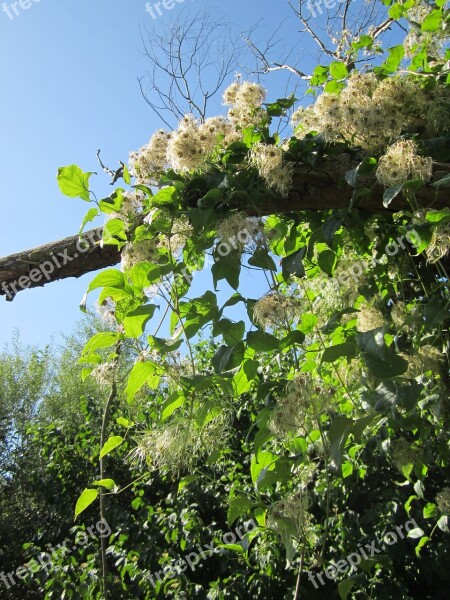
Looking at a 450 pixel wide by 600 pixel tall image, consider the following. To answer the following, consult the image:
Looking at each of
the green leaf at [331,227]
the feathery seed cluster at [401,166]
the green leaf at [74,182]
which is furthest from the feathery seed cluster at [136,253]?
the feathery seed cluster at [401,166]

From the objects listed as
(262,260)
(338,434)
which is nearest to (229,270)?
(262,260)

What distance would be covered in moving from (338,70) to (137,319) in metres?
0.77

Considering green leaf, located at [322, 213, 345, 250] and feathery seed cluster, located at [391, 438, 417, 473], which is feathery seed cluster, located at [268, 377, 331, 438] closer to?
green leaf, located at [322, 213, 345, 250]

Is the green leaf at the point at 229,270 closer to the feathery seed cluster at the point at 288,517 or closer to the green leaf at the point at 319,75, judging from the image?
the feathery seed cluster at the point at 288,517

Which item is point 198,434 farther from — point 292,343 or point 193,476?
point 292,343

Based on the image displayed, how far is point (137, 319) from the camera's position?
1.13 metres

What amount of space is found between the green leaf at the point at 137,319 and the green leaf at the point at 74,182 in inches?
10.3

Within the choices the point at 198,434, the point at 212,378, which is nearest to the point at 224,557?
the point at 198,434

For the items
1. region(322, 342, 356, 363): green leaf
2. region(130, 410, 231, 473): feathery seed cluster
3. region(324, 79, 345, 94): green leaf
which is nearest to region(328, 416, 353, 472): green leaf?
region(322, 342, 356, 363): green leaf

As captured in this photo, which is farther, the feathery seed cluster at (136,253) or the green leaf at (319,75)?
the green leaf at (319,75)

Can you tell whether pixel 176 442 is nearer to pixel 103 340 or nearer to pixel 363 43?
pixel 103 340

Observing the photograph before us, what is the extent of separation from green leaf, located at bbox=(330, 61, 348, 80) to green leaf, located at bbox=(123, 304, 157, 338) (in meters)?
0.72

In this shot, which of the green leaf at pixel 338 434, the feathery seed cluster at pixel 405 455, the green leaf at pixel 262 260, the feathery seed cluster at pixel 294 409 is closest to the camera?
the green leaf at pixel 338 434

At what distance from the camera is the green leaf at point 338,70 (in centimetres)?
135
